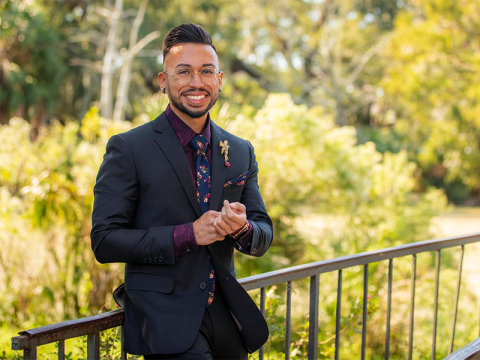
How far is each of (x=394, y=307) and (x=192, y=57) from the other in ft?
16.4

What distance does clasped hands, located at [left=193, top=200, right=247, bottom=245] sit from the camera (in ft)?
4.35

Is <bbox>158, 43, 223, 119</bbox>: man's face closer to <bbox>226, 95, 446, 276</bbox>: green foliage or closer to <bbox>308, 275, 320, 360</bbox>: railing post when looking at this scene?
<bbox>308, 275, 320, 360</bbox>: railing post

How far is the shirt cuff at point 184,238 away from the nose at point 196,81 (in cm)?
49

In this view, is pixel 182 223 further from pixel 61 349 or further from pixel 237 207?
pixel 61 349

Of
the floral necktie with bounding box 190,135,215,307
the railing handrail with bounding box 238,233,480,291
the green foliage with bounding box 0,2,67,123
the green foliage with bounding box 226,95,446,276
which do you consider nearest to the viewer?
the floral necktie with bounding box 190,135,215,307

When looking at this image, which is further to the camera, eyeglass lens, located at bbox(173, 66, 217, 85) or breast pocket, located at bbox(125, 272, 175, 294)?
eyeglass lens, located at bbox(173, 66, 217, 85)

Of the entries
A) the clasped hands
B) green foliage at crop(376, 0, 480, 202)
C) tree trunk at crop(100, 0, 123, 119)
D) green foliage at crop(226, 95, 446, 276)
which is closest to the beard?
the clasped hands

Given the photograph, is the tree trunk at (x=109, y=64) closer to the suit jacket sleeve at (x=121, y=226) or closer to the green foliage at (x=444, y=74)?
the green foliage at (x=444, y=74)

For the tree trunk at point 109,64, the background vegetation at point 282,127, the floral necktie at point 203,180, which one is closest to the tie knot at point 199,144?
the floral necktie at point 203,180

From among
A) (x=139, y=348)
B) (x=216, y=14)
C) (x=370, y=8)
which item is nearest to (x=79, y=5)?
(x=216, y=14)

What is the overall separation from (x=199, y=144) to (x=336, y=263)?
0.86 m

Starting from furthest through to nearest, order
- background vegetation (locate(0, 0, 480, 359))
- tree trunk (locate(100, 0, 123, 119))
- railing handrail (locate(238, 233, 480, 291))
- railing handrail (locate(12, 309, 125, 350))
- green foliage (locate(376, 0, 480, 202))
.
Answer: tree trunk (locate(100, 0, 123, 119))
green foliage (locate(376, 0, 480, 202))
background vegetation (locate(0, 0, 480, 359))
railing handrail (locate(238, 233, 480, 291))
railing handrail (locate(12, 309, 125, 350))

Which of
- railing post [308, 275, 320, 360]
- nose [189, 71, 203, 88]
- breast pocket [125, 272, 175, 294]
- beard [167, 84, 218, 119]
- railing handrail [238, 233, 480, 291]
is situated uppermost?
nose [189, 71, 203, 88]

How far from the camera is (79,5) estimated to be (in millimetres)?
22969
